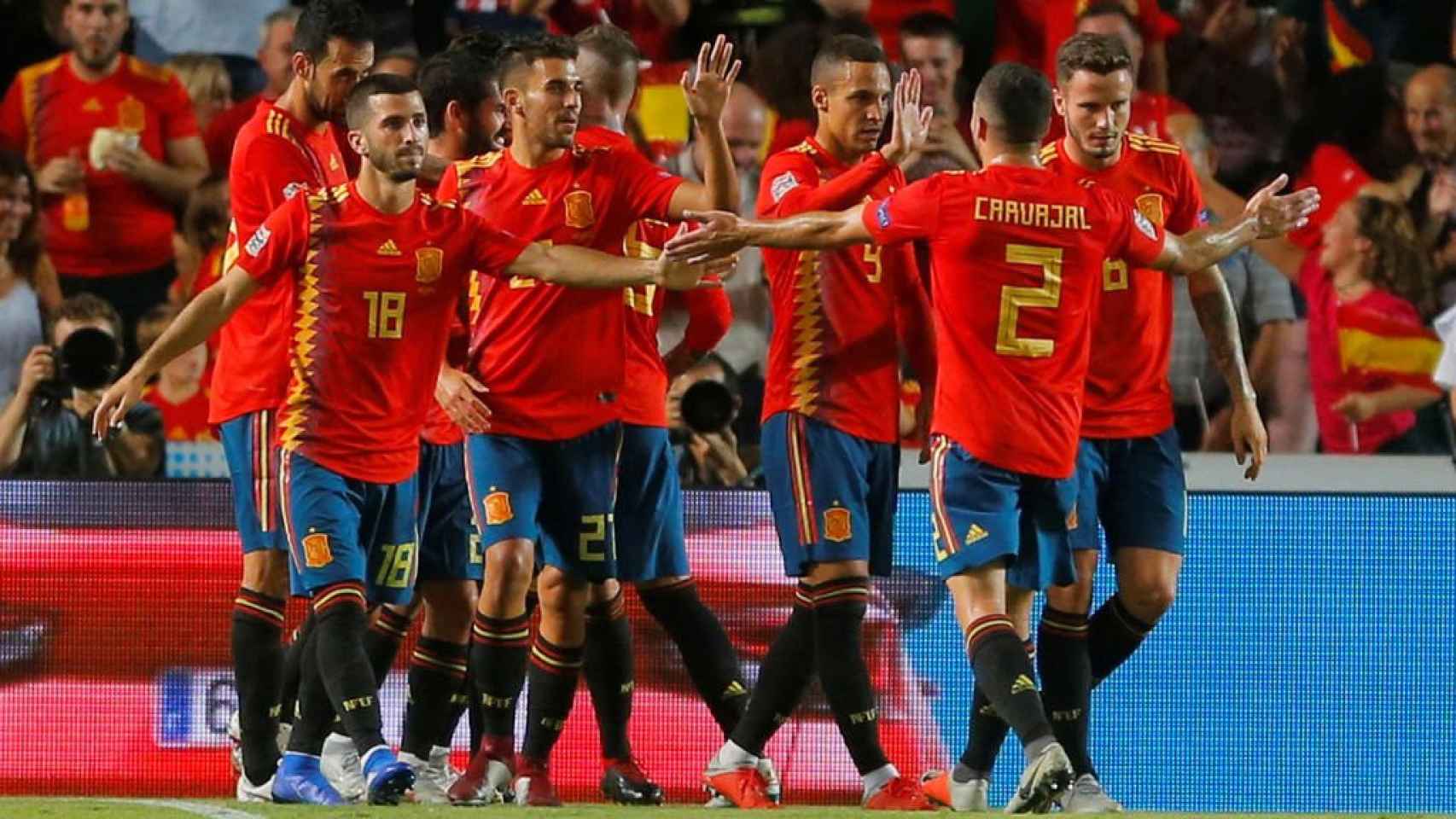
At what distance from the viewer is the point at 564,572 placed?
752 centimetres

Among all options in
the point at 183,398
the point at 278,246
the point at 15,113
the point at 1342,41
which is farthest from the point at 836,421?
the point at 1342,41

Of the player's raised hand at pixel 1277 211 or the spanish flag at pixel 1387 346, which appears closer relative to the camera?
the player's raised hand at pixel 1277 211

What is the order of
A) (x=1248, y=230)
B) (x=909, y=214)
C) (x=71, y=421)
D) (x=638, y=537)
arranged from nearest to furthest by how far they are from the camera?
1. (x=909, y=214)
2. (x=1248, y=230)
3. (x=638, y=537)
4. (x=71, y=421)

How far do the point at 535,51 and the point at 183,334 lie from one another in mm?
1320

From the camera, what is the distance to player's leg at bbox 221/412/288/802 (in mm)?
7379

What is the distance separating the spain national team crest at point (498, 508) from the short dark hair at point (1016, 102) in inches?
69.3

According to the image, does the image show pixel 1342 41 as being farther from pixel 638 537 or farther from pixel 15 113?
pixel 15 113

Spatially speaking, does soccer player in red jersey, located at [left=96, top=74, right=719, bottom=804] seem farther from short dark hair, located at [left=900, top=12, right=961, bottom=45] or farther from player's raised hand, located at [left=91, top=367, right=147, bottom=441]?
short dark hair, located at [left=900, top=12, right=961, bottom=45]

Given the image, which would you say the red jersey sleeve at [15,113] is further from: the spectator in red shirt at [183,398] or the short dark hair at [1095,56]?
the short dark hair at [1095,56]

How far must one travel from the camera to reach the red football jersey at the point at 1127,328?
756 cm

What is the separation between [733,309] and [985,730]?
12.1 ft

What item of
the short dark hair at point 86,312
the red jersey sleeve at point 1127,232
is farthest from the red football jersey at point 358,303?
the short dark hair at point 86,312

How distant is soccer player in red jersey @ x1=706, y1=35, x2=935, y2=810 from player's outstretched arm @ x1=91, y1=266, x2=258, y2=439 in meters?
1.57

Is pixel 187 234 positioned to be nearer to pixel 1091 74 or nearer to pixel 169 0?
pixel 169 0
